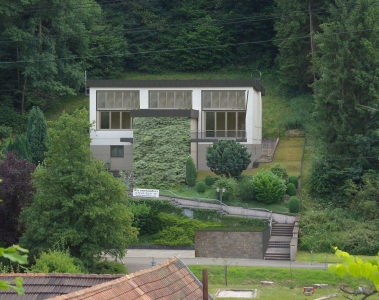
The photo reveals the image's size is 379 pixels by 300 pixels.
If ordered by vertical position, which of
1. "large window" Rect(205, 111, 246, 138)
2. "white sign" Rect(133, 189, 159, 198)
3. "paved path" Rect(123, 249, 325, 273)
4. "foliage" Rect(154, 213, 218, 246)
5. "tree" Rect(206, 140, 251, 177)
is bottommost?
"paved path" Rect(123, 249, 325, 273)

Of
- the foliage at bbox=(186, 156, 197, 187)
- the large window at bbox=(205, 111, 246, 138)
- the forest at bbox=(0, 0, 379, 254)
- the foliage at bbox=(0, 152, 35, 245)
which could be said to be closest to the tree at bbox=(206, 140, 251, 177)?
the foliage at bbox=(186, 156, 197, 187)

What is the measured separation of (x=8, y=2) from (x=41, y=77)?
619 cm

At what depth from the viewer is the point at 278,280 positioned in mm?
31062

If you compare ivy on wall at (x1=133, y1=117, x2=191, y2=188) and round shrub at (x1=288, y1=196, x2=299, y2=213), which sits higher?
ivy on wall at (x1=133, y1=117, x2=191, y2=188)

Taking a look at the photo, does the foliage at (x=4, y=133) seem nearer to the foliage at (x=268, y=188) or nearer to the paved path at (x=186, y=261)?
the paved path at (x=186, y=261)

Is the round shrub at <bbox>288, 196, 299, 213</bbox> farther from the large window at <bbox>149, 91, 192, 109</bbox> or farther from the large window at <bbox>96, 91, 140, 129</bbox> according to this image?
the large window at <bbox>96, 91, 140, 129</bbox>

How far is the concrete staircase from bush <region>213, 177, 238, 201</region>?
11.6ft

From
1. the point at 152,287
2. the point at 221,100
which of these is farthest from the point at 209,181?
the point at 152,287

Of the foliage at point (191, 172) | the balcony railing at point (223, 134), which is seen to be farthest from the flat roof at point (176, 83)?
the foliage at point (191, 172)

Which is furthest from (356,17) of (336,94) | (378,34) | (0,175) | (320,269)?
(0,175)

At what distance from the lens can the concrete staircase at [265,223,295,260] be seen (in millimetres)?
37125

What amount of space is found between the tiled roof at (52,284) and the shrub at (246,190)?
3070cm

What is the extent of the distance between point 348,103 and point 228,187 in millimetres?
8375

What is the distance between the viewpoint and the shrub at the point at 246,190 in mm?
43219
